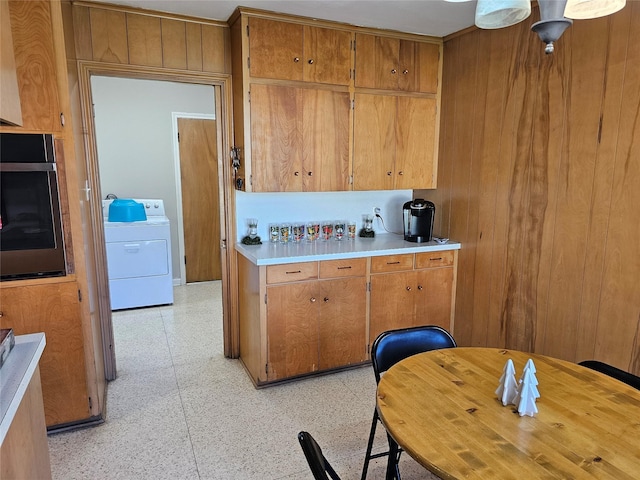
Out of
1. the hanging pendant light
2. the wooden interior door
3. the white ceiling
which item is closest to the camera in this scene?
the hanging pendant light

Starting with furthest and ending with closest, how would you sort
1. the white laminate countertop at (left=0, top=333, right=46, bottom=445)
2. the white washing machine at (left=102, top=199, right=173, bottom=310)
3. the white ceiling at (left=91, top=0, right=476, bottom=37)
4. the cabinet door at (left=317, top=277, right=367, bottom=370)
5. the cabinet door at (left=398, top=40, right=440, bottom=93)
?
the white washing machine at (left=102, top=199, right=173, bottom=310)
the cabinet door at (left=398, top=40, right=440, bottom=93)
the cabinet door at (left=317, top=277, right=367, bottom=370)
the white ceiling at (left=91, top=0, right=476, bottom=37)
the white laminate countertop at (left=0, top=333, right=46, bottom=445)

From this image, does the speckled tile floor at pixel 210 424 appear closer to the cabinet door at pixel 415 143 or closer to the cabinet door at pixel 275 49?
the cabinet door at pixel 415 143

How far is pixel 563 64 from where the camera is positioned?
2381 mm

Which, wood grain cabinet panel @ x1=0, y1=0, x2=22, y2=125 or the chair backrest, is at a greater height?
wood grain cabinet panel @ x1=0, y1=0, x2=22, y2=125

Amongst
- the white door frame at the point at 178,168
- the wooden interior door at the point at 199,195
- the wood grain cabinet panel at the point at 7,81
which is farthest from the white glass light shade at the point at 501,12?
the white door frame at the point at 178,168

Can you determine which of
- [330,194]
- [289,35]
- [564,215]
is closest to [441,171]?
[330,194]

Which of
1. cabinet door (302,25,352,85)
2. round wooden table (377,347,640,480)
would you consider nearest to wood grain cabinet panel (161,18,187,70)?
cabinet door (302,25,352,85)

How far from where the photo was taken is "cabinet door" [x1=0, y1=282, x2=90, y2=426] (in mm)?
2096

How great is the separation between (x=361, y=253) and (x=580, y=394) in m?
1.65

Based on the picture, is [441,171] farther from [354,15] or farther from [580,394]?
[580,394]

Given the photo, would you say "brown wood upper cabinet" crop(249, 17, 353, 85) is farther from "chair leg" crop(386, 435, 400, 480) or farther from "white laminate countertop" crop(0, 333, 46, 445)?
"chair leg" crop(386, 435, 400, 480)

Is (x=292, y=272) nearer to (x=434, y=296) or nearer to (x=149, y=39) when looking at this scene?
(x=434, y=296)

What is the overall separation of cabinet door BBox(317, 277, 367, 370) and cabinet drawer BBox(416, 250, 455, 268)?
48 centimetres

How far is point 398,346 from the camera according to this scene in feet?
6.25
